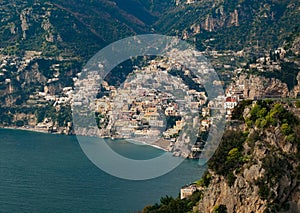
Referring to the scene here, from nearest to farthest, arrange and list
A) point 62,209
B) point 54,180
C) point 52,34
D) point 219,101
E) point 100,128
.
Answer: point 62,209 → point 54,180 → point 219,101 → point 100,128 → point 52,34

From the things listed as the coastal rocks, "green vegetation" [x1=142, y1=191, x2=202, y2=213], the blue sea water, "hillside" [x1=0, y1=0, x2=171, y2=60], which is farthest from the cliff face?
"hillside" [x1=0, y1=0, x2=171, y2=60]

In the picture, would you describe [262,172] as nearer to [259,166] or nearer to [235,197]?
[259,166]

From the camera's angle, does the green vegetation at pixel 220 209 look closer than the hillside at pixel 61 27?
Yes

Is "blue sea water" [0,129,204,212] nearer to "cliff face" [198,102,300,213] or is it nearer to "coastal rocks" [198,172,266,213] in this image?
"coastal rocks" [198,172,266,213]

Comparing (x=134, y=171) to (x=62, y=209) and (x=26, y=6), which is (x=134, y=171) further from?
(x=26, y=6)

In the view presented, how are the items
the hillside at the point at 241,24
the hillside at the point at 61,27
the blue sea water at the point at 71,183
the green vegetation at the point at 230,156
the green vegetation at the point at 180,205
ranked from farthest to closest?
the hillside at the point at 61,27
the hillside at the point at 241,24
the blue sea water at the point at 71,183
the green vegetation at the point at 180,205
the green vegetation at the point at 230,156

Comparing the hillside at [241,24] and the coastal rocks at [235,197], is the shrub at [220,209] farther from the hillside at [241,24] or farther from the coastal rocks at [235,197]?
the hillside at [241,24]

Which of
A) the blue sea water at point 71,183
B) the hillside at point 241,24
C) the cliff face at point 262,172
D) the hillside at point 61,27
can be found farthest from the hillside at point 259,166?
the hillside at point 61,27

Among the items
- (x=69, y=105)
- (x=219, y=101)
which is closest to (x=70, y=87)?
(x=69, y=105)
